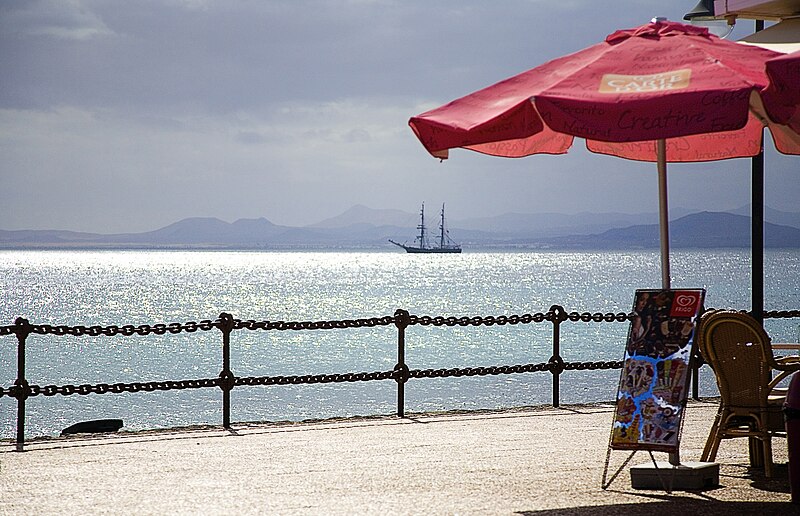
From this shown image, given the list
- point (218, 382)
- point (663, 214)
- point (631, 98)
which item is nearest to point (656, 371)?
point (663, 214)

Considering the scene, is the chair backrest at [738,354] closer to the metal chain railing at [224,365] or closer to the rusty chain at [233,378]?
the rusty chain at [233,378]

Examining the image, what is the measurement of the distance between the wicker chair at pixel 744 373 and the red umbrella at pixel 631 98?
0.57 metres

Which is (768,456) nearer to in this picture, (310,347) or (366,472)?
(366,472)

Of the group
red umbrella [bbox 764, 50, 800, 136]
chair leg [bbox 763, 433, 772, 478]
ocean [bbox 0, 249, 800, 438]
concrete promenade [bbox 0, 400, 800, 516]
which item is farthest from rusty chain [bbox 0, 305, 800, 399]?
ocean [bbox 0, 249, 800, 438]

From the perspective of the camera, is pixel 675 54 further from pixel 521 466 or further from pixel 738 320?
pixel 521 466

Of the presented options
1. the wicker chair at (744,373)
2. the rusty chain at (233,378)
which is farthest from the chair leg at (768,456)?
the rusty chain at (233,378)

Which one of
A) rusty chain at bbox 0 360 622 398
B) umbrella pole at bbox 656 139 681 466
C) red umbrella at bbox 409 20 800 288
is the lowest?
rusty chain at bbox 0 360 622 398

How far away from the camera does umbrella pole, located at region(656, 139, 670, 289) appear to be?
673 centimetres

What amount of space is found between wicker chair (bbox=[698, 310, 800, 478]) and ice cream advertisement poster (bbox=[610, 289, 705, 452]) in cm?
47

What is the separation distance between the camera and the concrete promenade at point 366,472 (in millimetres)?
6328

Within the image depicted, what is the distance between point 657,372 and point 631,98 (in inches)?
76.4

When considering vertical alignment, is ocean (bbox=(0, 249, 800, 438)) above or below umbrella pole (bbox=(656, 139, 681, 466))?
below

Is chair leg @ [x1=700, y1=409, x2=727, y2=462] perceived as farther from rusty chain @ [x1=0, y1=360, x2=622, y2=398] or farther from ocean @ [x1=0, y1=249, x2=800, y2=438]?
ocean @ [x1=0, y1=249, x2=800, y2=438]

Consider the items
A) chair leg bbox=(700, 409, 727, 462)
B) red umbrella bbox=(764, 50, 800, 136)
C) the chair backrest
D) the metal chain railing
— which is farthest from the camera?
the metal chain railing
